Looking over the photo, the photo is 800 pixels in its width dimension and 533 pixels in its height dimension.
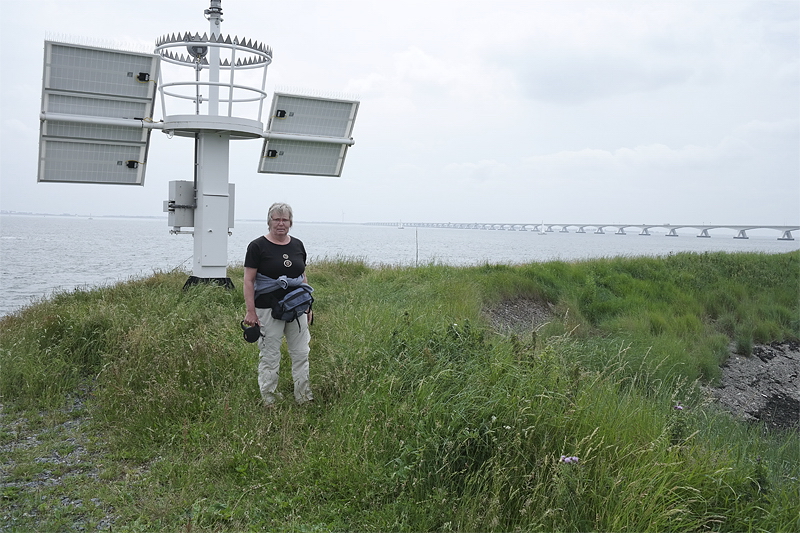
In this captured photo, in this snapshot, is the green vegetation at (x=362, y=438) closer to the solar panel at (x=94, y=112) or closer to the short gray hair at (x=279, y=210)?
the short gray hair at (x=279, y=210)

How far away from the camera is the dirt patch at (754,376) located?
1170 centimetres

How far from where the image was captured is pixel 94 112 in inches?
433

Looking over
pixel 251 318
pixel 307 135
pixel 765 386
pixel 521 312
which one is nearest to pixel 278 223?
pixel 251 318

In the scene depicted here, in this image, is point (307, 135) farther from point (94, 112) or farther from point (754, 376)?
point (754, 376)

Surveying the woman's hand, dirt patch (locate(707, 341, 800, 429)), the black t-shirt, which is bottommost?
dirt patch (locate(707, 341, 800, 429))

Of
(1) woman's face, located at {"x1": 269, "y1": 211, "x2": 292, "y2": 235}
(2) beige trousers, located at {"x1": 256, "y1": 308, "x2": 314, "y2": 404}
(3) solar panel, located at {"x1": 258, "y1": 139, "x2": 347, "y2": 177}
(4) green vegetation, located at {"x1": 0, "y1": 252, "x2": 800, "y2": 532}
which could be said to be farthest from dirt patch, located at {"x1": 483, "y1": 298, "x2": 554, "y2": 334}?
(1) woman's face, located at {"x1": 269, "y1": 211, "x2": 292, "y2": 235}

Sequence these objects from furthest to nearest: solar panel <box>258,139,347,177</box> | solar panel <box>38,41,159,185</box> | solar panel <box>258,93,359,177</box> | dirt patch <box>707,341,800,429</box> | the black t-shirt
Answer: solar panel <box>258,139,347,177</box>
solar panel <box>258,93,359,177</box>
dirt patch <box>707,341,800,429</box>
solar panel <box>38,41,159,185</box>
the black t-shirt

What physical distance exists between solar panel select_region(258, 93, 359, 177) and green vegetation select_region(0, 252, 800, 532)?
4474 mm

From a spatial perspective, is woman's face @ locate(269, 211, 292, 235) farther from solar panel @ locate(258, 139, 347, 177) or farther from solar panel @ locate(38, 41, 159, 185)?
solar panel @ locate(258, 139, 347, 177)

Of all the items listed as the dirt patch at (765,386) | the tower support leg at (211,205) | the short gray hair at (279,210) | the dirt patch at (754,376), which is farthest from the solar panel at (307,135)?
the dirt patch at (765,386)

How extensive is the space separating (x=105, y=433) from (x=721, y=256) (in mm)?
20495

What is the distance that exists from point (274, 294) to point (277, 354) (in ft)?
1.99

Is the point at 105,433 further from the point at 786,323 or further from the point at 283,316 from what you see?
the point at 786,323

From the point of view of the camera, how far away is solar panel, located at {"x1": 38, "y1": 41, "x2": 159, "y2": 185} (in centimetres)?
1063
